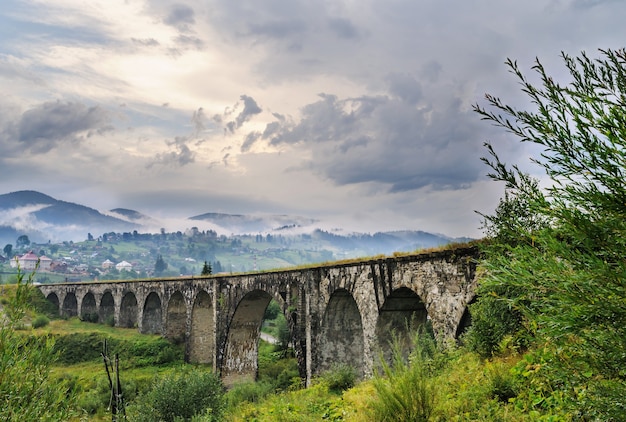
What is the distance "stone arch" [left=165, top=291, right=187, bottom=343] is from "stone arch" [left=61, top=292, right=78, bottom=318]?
914 inches

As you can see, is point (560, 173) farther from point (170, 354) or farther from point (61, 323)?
point (61, 323)

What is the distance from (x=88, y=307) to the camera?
4959 centimetres

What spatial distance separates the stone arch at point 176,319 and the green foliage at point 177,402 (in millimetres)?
20250

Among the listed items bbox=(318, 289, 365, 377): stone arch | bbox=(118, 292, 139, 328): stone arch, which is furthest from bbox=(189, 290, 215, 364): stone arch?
bbox=(318, 289, 365, 377): stone arch

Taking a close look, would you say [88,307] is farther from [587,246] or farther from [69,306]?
[587,246]

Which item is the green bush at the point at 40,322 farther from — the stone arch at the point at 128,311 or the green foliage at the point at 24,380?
the green foliage at the point at 24,380

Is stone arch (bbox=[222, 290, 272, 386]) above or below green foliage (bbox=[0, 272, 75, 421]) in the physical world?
below

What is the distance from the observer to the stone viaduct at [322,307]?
36.5 ft

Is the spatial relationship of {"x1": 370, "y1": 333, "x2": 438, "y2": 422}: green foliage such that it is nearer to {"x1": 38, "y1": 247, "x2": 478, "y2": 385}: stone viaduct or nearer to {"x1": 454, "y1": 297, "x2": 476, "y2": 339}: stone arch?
{"x1": 38, "y1": 247, "x2": 478, "y2": 385}: stone viaduct

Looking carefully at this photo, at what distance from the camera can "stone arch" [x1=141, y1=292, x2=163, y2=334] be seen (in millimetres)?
38625

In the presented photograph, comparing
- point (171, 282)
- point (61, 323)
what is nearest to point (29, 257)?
point (61, 323)

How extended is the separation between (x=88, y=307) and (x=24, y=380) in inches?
1856

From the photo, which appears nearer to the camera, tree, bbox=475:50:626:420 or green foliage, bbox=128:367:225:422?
tree, bbox=475:50:626:420

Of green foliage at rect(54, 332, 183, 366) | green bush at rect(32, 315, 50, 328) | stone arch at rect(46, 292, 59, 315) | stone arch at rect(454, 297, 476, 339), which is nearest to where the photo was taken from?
stone arch at rect(454, 297, 476, 339)
